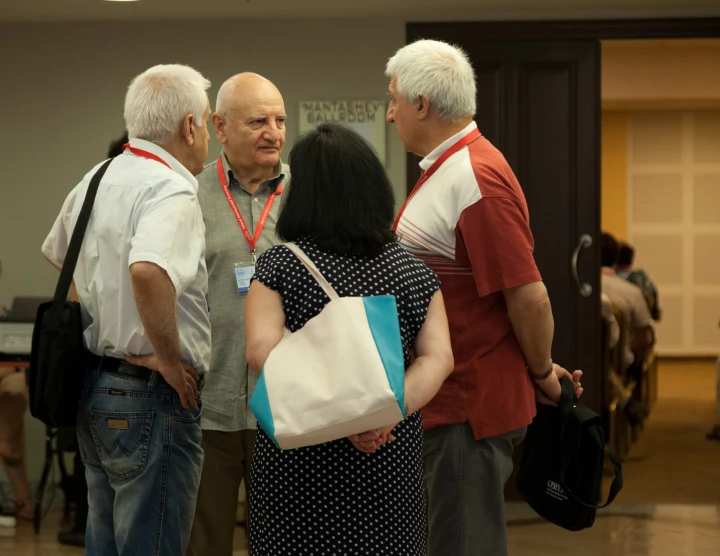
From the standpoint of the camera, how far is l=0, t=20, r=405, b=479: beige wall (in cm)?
472

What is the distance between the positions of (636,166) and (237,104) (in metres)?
8.28

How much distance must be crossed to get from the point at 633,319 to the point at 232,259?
418 cm

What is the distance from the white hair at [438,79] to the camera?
2.32 meters

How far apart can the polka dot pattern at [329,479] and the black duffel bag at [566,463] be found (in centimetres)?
71

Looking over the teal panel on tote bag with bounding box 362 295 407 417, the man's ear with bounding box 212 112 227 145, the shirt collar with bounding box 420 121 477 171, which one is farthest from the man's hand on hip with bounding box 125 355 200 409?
the man's ear with bounding box 212 112 227 145

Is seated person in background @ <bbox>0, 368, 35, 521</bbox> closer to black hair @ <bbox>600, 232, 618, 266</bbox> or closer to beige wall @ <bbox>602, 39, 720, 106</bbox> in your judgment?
black hair @ <bbox>600, 232, 618, 266</bbox>

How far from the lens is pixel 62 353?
2193mm

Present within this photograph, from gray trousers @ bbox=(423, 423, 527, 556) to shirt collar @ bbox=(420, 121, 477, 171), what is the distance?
66 cm

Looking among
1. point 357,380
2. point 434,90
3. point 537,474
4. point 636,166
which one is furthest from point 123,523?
point 636,166

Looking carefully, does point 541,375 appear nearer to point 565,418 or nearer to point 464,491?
point 565,418

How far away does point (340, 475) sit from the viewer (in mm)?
1833

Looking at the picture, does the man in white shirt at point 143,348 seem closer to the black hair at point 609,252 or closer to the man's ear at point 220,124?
the man's ear at point 220,124

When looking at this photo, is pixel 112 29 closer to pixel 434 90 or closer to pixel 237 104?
pixel 237 104

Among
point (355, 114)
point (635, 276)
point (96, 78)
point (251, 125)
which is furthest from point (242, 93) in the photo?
point (635, 276)
